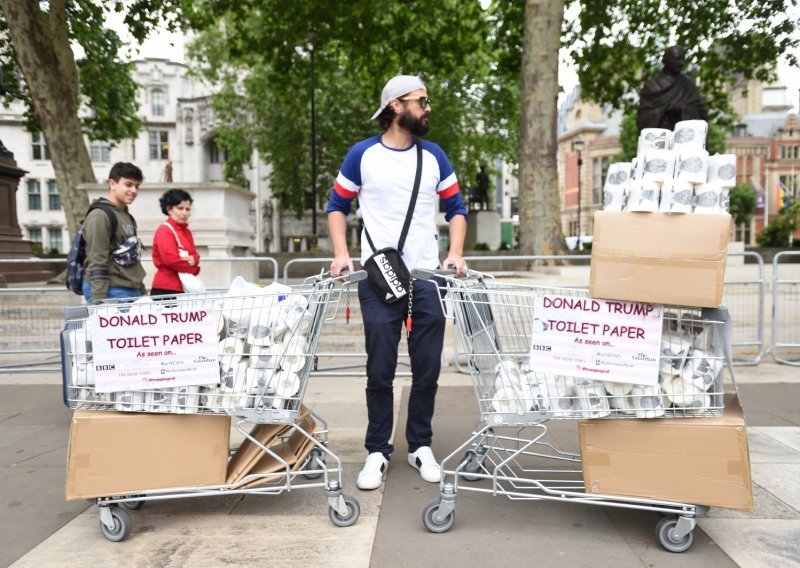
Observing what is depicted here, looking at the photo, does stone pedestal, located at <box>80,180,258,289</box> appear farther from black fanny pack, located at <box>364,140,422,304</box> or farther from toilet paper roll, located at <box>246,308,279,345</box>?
toilet paper roll, located at <box>246,308,279,345</box>

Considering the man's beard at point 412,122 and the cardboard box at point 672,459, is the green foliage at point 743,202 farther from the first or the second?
the cardboard box at point 672,459

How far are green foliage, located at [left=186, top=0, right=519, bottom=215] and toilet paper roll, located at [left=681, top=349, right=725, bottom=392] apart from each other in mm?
14637

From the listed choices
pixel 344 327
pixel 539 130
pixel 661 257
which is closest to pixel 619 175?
pixel 661 257

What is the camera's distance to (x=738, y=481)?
113 inches

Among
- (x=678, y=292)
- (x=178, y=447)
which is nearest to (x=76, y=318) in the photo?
(x=178, y=447)

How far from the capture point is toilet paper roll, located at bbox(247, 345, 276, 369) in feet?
10.2

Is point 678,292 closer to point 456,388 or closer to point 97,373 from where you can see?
point 97,373

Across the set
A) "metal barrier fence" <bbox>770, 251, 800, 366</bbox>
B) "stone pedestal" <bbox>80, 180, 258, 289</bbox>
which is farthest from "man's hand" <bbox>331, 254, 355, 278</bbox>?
"stone pedestal" <bbox>80, 180, 258, 289</bbox>

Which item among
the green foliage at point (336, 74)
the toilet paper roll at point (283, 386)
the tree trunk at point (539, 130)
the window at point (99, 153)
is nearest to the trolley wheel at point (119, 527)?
the toilet paper roll at point (283, 386)

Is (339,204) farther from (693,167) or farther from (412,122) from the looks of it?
(693,167)

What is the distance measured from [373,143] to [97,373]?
191cm

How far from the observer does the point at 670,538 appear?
2.93 m

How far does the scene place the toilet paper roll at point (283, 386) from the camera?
310 cm

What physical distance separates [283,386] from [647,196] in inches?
73.6
